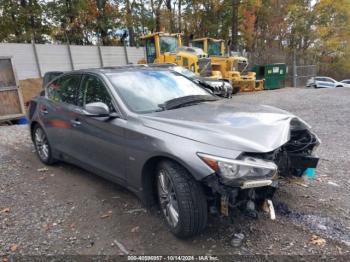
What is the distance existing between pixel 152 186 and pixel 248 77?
18234 mm

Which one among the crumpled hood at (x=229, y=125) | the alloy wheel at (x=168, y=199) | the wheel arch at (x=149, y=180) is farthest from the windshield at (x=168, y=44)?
the alloy wheel at (x=168, y=199)

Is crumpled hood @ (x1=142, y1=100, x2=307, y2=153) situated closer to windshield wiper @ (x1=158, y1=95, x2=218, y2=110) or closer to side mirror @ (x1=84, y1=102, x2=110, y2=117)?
windshield wiper @ (x1=158, y1=95, x2=218, y2=110)

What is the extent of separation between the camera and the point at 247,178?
8.41ft

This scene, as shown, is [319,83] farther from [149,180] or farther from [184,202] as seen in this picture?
Result: [184,202]

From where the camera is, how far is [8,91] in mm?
10586

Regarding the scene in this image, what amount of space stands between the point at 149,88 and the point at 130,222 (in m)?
1.61

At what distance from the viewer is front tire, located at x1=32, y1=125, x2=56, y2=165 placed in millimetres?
5160

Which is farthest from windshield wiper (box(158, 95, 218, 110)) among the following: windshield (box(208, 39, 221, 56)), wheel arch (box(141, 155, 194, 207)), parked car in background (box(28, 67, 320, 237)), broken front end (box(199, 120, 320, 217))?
windshield (box(208, 39, 221, 56))

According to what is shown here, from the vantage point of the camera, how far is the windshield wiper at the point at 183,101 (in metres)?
3.63

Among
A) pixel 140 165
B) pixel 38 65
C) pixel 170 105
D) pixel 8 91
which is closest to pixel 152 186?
pixel 140 165

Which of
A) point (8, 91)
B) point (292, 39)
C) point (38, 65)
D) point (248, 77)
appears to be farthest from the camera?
point (292, 39)

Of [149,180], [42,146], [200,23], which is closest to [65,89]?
[42,146]

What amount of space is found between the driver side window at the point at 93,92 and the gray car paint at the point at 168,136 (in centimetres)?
9

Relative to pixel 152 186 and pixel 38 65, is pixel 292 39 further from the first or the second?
pixel 152 186
